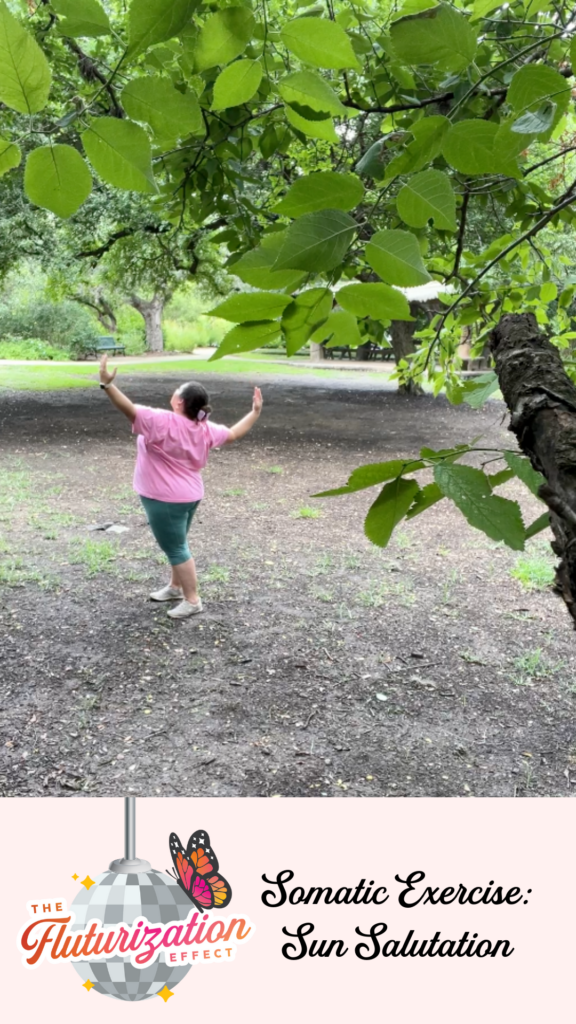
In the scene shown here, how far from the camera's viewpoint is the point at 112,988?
1.88 ft

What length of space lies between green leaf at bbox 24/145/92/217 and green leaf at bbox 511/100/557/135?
0.09 meters

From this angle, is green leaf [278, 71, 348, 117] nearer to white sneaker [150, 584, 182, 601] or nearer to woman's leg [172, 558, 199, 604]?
woman's leg [172, 558, 199, 604]

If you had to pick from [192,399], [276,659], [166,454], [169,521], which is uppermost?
[192,399]

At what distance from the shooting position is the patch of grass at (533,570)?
1.74 meters

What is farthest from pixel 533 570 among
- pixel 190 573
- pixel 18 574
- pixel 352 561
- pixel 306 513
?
pixel 18 574

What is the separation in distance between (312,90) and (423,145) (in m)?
0.03

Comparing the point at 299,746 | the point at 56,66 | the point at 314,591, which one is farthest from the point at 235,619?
the point at 56,66

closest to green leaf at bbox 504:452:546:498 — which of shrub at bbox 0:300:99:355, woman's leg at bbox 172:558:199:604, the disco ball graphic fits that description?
the disco ball graphic

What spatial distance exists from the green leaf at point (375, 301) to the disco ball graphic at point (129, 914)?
0.55 metres

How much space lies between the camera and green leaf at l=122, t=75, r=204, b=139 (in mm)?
140

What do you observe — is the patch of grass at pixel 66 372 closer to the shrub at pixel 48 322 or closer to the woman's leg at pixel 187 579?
the shrub at pixel 48 322

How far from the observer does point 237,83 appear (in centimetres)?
16

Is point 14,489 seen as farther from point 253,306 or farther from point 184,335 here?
point 253,306

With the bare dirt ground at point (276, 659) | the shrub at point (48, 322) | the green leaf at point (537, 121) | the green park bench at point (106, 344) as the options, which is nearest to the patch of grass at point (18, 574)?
the bare dirt ground at point (276, 659)
